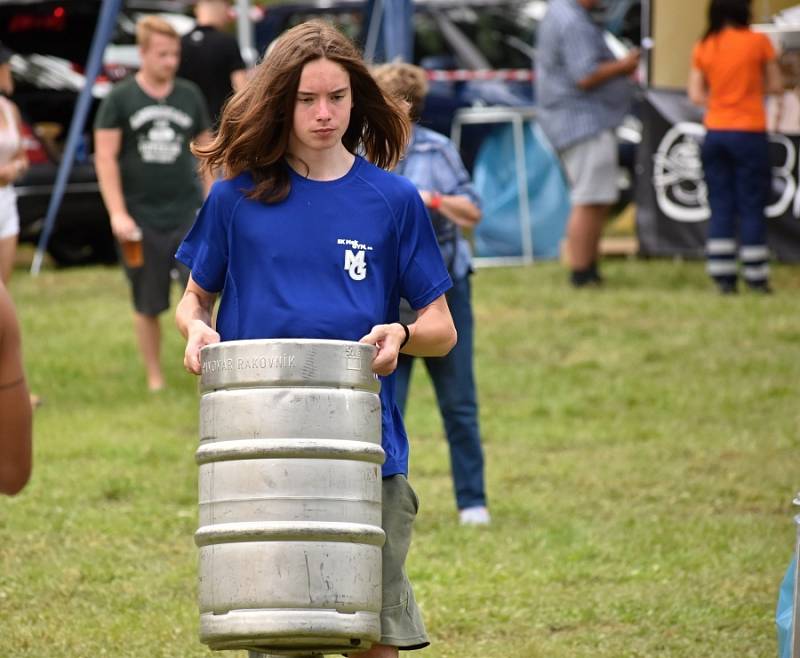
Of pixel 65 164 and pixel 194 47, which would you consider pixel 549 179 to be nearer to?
pixel 65 164

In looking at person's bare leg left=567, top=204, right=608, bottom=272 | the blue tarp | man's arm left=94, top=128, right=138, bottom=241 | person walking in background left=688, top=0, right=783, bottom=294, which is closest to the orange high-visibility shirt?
person walking in background left=688, top=0, right=783, bottom=294

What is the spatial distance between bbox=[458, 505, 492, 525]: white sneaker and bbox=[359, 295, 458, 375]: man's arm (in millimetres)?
3008

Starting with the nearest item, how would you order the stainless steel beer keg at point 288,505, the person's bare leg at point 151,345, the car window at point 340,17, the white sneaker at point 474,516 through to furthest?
the stainless steel beer keg at point 288,505
the white sneaker at point 474,516
the person's bare leg at point 151,345
the car window at point 340,17

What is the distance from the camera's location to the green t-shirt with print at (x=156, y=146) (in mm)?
9141

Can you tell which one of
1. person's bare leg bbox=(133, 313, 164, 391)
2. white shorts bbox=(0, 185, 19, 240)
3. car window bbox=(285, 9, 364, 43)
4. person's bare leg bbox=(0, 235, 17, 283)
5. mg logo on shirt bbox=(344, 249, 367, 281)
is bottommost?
person's bare leg bbox=(133, 313, 164, 391)

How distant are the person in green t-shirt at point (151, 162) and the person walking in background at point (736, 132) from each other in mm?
4382

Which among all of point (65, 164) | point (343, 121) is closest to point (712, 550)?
point (343, 121)

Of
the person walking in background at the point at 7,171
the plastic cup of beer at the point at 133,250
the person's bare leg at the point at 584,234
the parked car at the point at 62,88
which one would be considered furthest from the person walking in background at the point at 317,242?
the parked car at the point at 62,88

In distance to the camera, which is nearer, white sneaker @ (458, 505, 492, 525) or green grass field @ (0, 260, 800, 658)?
green grass field @ (0, 260, 800, 658)

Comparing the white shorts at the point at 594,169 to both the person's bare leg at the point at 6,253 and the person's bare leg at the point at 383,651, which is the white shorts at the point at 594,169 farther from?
the person's bare leg at the point at 383,651

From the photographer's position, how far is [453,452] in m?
6.61

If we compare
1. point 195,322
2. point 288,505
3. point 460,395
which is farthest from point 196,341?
point 460,395

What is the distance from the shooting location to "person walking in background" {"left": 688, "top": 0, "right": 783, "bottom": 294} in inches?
473

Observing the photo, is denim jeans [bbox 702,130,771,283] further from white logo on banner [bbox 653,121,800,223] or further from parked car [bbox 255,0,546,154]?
parked car [bbox 255,0,546,154]
